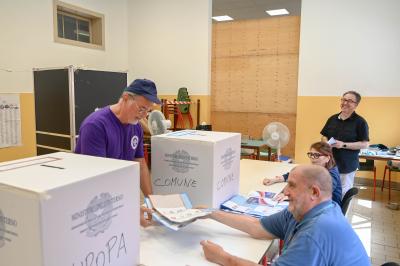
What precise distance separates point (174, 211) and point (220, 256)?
293mm

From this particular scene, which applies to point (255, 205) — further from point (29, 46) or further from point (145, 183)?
point (29, 46)

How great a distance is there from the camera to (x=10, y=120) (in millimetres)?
4699

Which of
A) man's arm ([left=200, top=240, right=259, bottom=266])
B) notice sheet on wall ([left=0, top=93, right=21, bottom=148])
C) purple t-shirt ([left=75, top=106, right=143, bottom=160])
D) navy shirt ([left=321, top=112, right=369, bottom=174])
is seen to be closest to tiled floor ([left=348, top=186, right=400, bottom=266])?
navy shirt ([left=321, top=112, right=369, bottom=174])

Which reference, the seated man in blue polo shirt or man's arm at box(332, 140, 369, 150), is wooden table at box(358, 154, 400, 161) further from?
the seated man in blue polo shirt

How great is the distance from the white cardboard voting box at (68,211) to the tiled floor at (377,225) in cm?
252

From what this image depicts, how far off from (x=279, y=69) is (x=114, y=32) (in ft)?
10.8

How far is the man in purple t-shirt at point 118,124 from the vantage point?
5.15 feet

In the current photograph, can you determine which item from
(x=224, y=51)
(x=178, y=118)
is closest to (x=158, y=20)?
(x=224, y=51)

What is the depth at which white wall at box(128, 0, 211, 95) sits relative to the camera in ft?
20.0

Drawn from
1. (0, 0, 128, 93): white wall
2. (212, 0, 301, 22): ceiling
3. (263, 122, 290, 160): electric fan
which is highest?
(212, 0, 301, 22): ceiling

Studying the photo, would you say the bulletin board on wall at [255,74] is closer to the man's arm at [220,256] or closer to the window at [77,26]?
the window at [77,26]

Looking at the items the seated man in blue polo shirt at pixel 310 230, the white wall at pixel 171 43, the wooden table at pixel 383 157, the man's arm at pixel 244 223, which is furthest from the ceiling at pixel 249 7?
the seated man in blue polo shirt at pixel 310 230

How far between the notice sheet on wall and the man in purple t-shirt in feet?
12.1

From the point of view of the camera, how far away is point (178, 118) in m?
6.36
